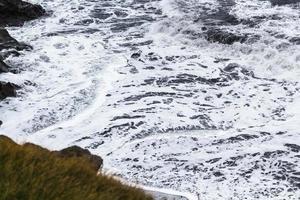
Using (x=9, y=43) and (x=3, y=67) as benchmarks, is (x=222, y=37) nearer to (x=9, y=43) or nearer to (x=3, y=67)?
(x=9, y=43)

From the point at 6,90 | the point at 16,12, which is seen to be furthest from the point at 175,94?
the point at 16,12

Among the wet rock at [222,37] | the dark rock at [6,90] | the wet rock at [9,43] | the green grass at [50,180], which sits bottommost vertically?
the wet rock at [222,37]

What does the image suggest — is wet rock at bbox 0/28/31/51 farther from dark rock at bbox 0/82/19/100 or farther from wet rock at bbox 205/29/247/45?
wet rock at bbox 205/29/247/45

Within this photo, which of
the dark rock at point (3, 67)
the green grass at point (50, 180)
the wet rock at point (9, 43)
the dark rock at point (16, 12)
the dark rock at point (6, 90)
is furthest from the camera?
the dark rock at point (16, 12)

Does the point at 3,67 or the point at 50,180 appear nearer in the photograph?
the point at 50,180

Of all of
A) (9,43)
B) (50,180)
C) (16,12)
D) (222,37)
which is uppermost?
(50,180)

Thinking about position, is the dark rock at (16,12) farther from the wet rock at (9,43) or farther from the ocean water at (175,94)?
the wet rock at (9,43)

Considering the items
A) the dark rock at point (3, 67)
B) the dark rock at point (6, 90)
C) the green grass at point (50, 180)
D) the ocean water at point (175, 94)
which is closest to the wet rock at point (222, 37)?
the ocean water at point (175, 94)
